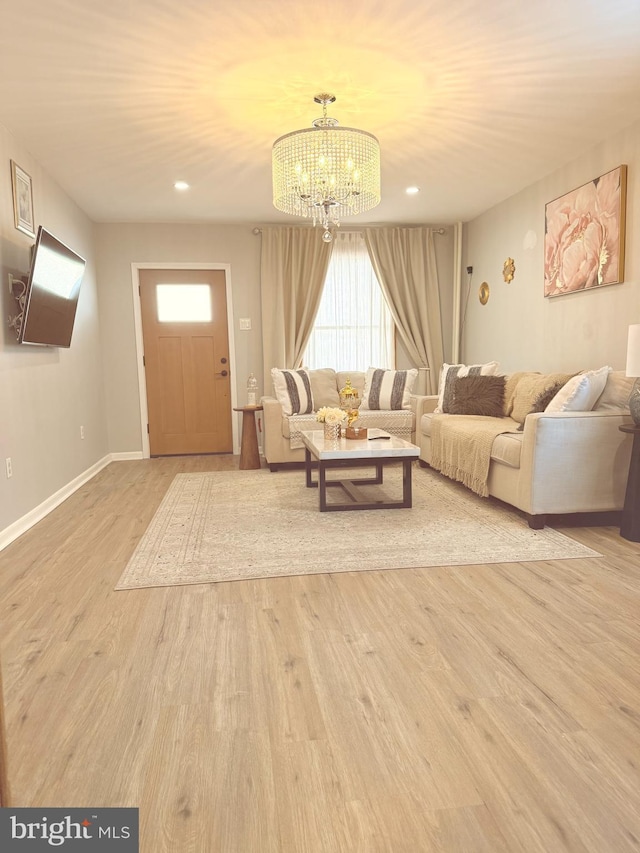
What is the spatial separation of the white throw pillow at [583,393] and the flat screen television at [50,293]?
3.20 metres

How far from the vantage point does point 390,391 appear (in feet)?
17.5

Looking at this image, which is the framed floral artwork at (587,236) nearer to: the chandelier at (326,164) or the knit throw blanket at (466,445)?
the knit throw blanket at (466,445)

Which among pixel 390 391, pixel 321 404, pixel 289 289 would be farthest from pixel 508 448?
pixel 289 289

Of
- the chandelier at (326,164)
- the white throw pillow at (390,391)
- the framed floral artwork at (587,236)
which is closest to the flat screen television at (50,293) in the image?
the chandelier at (326,164)

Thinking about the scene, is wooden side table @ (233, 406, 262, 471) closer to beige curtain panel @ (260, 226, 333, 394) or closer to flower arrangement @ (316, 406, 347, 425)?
beige curtain panel @ (260, 226, 333, 394)

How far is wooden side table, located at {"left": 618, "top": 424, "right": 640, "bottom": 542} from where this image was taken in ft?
9.52

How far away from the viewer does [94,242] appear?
218 inches

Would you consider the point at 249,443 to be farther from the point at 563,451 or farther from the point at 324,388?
the point at 563,451

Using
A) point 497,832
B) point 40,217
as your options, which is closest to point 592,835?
point 497,832

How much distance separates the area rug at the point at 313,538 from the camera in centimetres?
260

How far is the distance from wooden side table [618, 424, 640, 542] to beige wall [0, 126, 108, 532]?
347 cm

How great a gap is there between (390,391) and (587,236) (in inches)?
84.9

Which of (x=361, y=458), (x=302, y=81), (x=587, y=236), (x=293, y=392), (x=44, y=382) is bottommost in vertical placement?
(x=361, y=458)

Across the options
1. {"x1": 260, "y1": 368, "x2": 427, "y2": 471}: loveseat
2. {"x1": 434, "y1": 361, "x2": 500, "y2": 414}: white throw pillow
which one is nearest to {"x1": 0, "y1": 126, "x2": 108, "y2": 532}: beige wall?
{"x1": 260, "y1": 368, "x2": 427, "y2": 471}: loveseat
